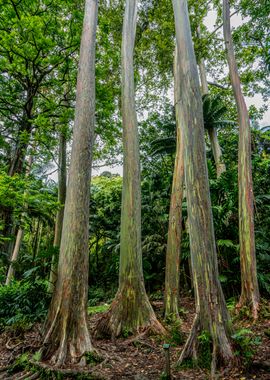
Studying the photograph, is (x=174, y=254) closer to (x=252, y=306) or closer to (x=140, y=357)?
(x=252, y=306)

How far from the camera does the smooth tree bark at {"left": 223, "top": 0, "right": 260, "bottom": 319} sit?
606 cm

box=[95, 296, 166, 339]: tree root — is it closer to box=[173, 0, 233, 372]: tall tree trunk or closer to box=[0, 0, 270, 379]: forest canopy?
box=[0, 0, 270, 379]: forest canopy

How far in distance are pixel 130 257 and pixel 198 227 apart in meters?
2.07

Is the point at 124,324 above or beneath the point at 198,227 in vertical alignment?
beneath

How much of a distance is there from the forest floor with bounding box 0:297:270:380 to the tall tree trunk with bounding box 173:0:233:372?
24cm

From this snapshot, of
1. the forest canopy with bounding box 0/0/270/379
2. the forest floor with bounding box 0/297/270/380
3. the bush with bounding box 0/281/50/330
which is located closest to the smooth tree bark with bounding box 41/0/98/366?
the forest canopy with bounding box 0/0/270/379

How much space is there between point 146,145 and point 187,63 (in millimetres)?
9780

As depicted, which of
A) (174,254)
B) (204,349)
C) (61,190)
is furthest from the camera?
(61,190)

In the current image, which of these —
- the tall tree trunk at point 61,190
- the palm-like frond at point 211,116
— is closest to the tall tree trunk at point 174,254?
the tall tree trunk at point 61,190

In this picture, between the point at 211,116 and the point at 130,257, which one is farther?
the point at 211,116

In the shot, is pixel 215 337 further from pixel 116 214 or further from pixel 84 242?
pixel 116 214

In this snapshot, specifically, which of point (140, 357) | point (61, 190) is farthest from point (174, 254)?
point (61, 190)

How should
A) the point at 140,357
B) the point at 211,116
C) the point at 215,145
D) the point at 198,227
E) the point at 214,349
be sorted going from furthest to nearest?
the point at 215,145, the point at 211,116, the point at 140,357, the point at 198,227, the point at 214,349

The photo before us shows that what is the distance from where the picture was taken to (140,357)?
4.23 meters
